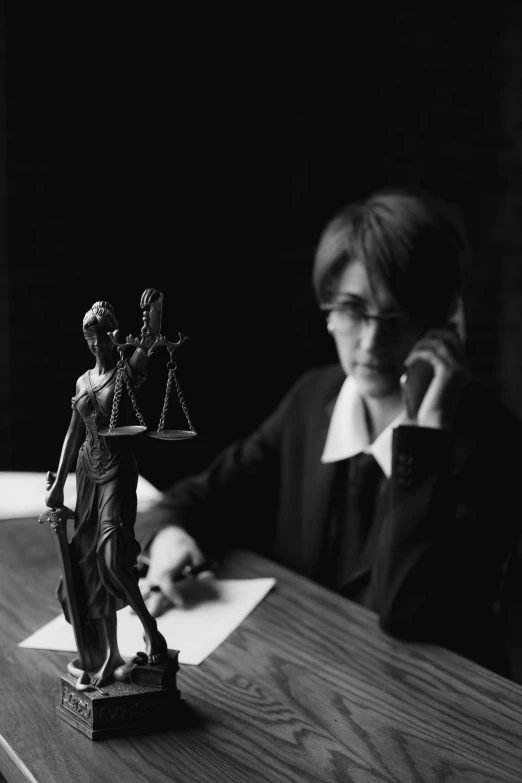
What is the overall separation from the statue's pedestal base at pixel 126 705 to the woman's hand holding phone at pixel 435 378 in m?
0.74

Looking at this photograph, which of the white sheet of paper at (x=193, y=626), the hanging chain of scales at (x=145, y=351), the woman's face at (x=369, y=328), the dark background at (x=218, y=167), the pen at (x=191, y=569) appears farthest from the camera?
the dark background at (x=218, y=167)

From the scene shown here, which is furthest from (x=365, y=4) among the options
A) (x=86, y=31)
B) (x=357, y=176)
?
(x=86, y=31)

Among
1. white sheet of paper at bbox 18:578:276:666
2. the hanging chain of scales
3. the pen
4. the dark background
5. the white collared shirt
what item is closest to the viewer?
the hanging chain of scales

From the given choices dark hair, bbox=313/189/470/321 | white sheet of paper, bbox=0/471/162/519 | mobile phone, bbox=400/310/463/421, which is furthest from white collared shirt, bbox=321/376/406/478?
white sheet of paper, bbox=0/471/162/519

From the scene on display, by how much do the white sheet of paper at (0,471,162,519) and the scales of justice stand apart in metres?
0.54

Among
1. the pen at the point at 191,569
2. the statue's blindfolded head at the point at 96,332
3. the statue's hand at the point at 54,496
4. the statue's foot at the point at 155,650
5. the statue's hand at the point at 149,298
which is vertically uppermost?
the statue's hand at the point at 149,298

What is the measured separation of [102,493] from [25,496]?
4.05ft

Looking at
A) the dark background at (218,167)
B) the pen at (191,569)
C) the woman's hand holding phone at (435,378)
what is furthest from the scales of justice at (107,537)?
the dark background at (218,167)

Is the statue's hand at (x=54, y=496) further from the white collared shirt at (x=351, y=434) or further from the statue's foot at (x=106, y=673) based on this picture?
the white collared shirt at (x=351, y=434)

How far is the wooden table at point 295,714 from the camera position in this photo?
974 millimetres

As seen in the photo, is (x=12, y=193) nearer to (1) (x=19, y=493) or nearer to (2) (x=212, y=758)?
(1) (x=19, y=493)

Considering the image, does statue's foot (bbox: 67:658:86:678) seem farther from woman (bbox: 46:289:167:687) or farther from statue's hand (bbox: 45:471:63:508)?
statue's hand (bbox: 45:471:63:508)

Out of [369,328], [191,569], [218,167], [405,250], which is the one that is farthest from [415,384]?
[218,167]

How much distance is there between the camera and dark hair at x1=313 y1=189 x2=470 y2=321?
5.83 ft
